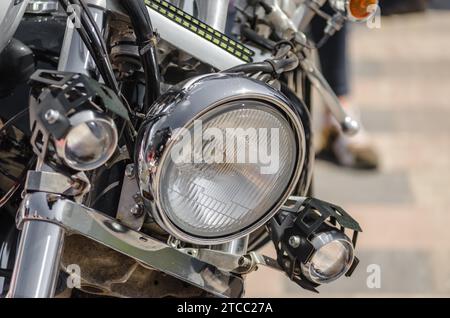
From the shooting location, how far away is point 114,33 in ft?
4.92

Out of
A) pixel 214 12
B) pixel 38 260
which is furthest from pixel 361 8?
pixel 38 260

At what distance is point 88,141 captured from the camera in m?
1.24

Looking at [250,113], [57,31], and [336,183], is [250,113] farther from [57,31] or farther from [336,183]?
[336,183]

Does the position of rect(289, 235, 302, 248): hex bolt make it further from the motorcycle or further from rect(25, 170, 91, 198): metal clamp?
rect(25, 170, 91, 198): metal clamp

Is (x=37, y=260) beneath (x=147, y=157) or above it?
beneath

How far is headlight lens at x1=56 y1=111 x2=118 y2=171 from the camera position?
123 centimetres

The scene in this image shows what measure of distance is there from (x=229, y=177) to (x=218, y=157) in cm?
5

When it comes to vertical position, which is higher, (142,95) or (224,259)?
(142,95)

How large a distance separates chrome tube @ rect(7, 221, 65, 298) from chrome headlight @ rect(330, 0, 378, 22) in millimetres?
879

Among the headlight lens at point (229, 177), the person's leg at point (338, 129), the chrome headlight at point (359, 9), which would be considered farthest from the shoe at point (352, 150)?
the headlight lens at point (229, 177)

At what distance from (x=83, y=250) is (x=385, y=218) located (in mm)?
2269

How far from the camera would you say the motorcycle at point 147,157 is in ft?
4.18

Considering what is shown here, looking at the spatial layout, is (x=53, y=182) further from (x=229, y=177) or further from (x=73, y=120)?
(x=229, y=177)
